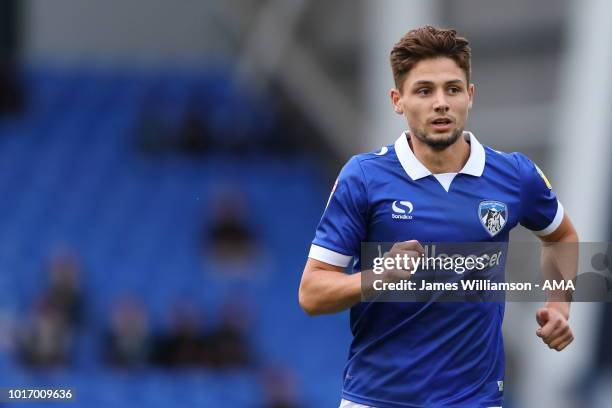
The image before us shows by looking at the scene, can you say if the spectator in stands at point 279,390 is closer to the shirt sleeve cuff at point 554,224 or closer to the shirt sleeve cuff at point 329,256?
the shirt sleeve cuff at point 554,224

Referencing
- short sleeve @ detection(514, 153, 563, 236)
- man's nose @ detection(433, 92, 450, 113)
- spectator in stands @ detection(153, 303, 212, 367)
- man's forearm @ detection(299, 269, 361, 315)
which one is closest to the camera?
man's forearm @ detection(299, 269, 361, 315)

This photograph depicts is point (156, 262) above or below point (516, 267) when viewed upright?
above

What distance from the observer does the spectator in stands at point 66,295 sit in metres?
13.8

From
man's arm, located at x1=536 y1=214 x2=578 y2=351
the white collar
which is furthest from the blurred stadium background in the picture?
the white collar

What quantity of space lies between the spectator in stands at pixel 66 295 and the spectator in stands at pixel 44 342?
35 centimetres

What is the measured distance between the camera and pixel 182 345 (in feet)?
44.1

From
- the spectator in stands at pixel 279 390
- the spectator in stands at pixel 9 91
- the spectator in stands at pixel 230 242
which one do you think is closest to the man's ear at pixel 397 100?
the spectator in stands at pixel 279 390

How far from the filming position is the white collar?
4.56 meters

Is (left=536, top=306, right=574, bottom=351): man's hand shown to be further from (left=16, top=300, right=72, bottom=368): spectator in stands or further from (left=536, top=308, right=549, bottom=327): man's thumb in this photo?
(left=16, top=300, right=72, bottom=368): spectator in stands

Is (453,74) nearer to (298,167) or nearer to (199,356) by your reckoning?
(199,356)

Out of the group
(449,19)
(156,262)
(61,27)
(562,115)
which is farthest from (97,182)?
(562,115)

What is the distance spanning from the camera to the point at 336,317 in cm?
1576

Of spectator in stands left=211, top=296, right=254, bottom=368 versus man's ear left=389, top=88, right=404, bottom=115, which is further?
spectator in stands left=211, top=296, right=254, bottom=368

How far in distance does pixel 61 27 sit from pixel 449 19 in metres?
9.59
